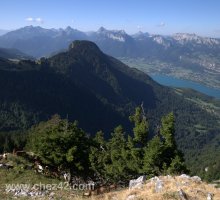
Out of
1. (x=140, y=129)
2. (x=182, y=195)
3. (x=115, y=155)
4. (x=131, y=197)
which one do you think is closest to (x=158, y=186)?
(x=131, y=197)

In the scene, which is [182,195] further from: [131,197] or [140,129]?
[140,129]

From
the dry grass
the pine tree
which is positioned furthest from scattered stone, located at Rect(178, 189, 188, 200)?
the pine tree

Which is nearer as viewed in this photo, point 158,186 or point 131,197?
point 131,197

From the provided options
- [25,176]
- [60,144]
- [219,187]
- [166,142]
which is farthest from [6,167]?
[219,187]

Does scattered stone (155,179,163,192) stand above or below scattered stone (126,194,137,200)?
above

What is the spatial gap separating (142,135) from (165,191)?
26.9m

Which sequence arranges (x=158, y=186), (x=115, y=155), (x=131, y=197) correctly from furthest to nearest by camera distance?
(x=115, y=155) → (x=158, y=186) → (x=131, y=197)

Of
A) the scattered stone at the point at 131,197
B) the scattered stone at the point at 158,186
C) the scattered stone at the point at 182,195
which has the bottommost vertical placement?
the scattered stone at the point at 131,197

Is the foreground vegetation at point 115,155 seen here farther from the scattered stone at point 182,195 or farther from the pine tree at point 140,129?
the scattered stone at point 182,195

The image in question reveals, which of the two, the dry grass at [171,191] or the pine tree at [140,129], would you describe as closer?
the dry grass at [171,191]

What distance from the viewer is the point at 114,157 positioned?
64.1m

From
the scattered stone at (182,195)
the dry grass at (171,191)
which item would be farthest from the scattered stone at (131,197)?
the scattered stone at (182,195)

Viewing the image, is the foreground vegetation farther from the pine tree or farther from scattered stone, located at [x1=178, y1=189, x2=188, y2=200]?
scattered stone, located at [x1=178, y1=189, x2=188, y2=200]

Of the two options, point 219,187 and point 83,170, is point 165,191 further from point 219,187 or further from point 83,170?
point 83,170
